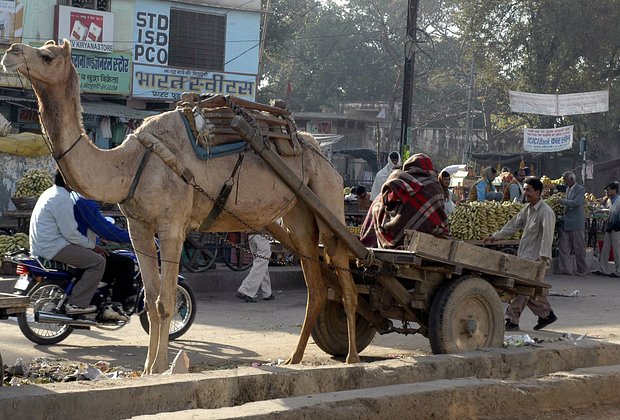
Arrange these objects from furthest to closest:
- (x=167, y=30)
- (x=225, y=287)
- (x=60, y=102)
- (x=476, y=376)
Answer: (x=167, y=30), (x=225, y=287), (x=476, y=376), (x=60, y=102)

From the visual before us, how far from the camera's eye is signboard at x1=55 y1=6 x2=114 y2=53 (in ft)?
88.5

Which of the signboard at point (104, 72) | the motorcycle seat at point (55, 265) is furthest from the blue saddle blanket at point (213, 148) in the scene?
the signboard at point (104, 72)

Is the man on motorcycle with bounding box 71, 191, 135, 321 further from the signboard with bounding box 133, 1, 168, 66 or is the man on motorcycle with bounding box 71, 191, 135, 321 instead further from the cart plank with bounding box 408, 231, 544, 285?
the signboard with bounding box 133, 1, 168, 66

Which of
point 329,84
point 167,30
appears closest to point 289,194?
point 167,30

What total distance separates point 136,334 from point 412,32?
11797 millimetres

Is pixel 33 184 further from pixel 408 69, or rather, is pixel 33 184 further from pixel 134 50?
pixel 134 50

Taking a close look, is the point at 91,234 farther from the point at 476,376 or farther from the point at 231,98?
the point at 476,376

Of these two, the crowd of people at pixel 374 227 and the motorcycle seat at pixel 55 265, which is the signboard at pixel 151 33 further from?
the motorcycle seat at pixel 55 265

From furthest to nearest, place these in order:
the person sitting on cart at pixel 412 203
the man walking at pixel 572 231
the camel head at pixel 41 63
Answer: the man walking at pixel 572 231
the person sitting on cart at pixel 412 203
the camel head at pixel 41 63

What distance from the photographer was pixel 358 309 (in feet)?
31.1

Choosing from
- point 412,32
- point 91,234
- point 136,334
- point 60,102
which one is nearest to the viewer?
point 60,102

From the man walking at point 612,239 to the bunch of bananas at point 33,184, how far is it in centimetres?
1138

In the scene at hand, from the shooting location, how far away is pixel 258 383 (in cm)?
679

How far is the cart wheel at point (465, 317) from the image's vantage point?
876cm
